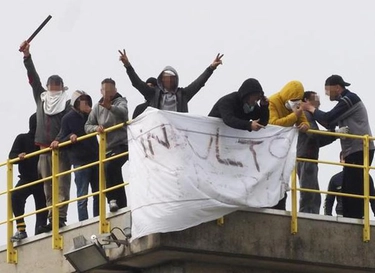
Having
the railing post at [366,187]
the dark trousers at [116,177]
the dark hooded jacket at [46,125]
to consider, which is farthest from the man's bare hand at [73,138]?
the railing post at [366,187]

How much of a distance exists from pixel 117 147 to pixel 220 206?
2019 millimetres

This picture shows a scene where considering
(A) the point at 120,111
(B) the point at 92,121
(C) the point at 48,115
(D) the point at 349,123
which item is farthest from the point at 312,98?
(C) the point at 48,115

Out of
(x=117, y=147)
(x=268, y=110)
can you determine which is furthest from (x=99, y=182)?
(x=268, y=110)

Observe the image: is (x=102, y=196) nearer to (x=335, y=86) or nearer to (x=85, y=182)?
(x=85, y=182)

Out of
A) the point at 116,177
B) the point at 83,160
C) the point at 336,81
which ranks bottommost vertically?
the point at 116,177

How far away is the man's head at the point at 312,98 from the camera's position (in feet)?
93.3

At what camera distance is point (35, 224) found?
2928 cm

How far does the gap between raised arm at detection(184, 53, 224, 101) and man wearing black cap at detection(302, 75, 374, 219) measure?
1384mm

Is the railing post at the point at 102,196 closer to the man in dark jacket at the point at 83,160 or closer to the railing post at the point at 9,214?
the man in dark jacket at the point at 83,160

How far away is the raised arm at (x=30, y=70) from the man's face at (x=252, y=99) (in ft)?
14.3

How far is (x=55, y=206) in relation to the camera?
92.7ft

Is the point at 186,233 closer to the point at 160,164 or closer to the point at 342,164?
the point at 160,164

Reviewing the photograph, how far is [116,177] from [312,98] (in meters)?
3.20

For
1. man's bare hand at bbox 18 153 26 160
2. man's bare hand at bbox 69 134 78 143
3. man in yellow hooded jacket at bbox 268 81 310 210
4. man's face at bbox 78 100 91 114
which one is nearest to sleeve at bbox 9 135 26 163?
man's bare hand at bbox 18 153 26 160
